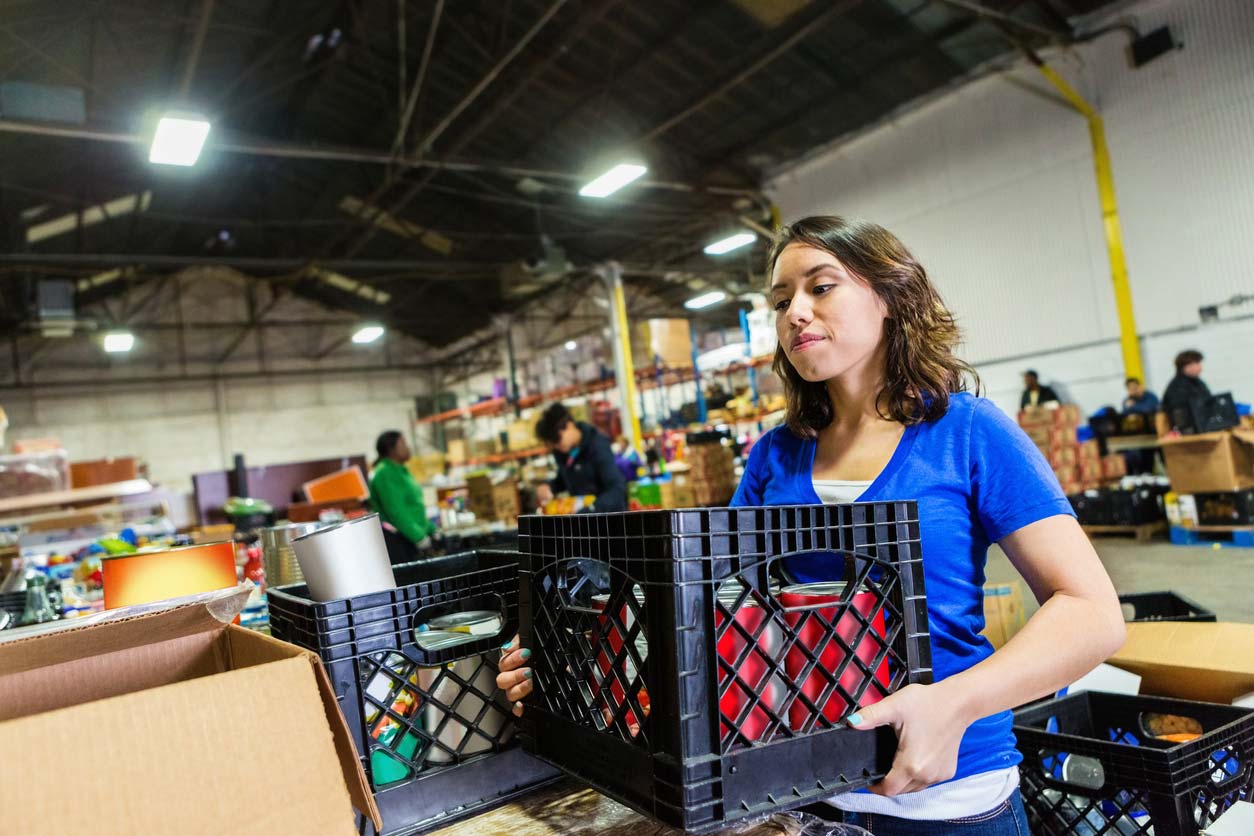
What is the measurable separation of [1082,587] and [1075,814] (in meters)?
0.65

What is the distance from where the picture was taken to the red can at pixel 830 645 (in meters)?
0.79

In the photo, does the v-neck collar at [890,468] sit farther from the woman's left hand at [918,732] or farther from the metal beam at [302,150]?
the metal beam at [302,150]

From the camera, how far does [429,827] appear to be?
939mm

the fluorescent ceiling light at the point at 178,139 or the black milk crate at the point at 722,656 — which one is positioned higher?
the fluorescent ceiling light at the point at 178,139

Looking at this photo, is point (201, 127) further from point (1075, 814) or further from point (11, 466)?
point (1075, 814)

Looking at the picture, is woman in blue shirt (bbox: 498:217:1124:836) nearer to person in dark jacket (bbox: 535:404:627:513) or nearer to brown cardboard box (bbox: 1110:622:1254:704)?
brown cardboard box (bbox: 1110:622:1254:704)

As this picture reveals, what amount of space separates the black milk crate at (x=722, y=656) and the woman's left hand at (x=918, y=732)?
2 centimetres

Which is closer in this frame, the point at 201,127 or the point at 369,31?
the point at 201,127

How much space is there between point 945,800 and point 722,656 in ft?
1.44

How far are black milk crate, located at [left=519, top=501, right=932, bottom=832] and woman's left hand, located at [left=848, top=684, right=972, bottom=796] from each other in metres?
0.02

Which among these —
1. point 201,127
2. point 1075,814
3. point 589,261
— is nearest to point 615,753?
point 1075,814

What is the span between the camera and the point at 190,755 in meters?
0.54

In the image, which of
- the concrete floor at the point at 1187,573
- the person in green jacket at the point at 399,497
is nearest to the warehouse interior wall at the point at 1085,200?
the concrete floor at the point at 1187,573

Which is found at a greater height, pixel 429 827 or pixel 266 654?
pixel 266 654
